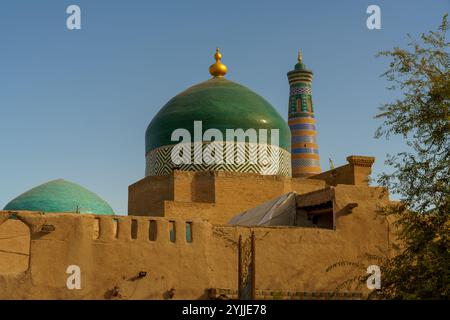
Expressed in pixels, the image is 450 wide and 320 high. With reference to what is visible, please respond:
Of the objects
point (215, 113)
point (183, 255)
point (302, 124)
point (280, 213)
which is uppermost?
point (302, 124)

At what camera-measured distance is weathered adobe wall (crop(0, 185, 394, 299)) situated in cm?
1180

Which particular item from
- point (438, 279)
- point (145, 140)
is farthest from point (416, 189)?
point (145, 140)

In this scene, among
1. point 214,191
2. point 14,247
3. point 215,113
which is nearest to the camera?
point 14,247

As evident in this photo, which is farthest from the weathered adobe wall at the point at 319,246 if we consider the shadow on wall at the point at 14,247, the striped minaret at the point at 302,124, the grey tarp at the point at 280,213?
the striped minaret at the point at 302,124

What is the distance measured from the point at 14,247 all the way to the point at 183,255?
136 inches

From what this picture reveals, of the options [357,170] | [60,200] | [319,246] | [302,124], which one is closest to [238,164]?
[357,170]

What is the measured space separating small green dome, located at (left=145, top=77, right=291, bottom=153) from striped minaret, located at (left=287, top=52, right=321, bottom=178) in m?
9.23

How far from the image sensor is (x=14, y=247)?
45.5 feet

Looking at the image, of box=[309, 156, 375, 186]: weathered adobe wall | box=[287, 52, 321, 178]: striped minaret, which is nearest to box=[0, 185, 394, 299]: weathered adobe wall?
box=[309, 156, 375, 186]: weathered adobe wall

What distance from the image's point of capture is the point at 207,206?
19281mm

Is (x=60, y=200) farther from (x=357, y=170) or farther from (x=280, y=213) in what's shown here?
(x=280, y=213)

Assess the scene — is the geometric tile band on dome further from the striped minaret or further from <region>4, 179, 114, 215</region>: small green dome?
the striped minaret
